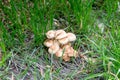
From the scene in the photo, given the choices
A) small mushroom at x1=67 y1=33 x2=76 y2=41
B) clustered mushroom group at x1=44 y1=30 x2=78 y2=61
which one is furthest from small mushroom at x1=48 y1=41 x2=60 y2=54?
small mushroom at x1=67 y1=33 x2=76 y2=41

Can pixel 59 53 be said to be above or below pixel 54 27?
below

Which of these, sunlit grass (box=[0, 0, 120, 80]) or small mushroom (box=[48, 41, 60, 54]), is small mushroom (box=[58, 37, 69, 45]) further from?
sunlit grass (box=[0, 0, 120, 80])

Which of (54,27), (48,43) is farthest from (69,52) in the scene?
(54,27)

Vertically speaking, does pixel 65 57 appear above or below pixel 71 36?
below

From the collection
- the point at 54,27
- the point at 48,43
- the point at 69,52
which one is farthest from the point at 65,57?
the point at 54,27

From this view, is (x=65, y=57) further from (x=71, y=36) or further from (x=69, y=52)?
(x=71, y=36)

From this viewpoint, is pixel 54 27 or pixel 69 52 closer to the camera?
pixel 69 52

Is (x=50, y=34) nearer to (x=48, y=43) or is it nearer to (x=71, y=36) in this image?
(x=48, y=43)

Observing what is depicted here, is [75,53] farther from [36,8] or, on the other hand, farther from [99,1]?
[99,1]

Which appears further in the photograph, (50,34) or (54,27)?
(54,27)

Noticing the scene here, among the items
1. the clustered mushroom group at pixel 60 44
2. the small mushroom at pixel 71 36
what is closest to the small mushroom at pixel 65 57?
the clustered mushroom group at pixel 60 44
